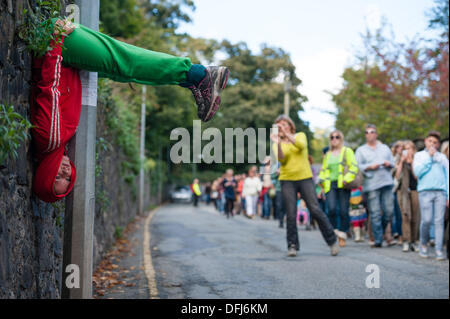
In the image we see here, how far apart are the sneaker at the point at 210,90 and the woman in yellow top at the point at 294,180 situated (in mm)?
4282

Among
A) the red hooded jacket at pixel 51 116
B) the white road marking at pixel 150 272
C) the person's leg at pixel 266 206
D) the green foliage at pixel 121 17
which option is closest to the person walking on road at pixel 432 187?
the white road marking at pixel 150 272

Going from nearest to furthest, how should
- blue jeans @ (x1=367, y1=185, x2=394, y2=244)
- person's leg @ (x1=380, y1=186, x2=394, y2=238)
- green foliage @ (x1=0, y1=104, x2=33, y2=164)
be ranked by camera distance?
green foliage @ (x1=0, y1=104, x2=33, y2=164), blue jeans @ (x1=367, y1=185, x2=394, y2=244), person's leg @ (x1=380, y1=186, x2=394, y2=238)

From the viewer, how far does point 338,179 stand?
9812 millimetres

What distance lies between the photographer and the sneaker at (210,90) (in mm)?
3607

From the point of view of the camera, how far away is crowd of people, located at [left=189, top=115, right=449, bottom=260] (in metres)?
8.07

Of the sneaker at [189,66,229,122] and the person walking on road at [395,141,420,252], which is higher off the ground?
the sneaker at [189,66,229,122]

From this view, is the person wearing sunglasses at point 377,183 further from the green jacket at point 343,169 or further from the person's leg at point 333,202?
the person's leg at point 333,202

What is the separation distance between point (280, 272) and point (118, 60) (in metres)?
4.11

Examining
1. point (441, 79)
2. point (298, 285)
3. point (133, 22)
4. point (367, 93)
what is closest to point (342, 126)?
point (367, 93)

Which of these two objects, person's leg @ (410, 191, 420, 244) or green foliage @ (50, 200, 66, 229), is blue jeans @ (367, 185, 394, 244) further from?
green foliage @ (50, 200, 66, 229)

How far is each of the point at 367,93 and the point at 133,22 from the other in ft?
47.0

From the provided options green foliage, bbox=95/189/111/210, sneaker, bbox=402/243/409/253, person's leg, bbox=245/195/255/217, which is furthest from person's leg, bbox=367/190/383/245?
person's leg, bbox=245/195/255/217

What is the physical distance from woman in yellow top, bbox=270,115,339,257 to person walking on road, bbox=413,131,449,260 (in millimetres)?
1726
